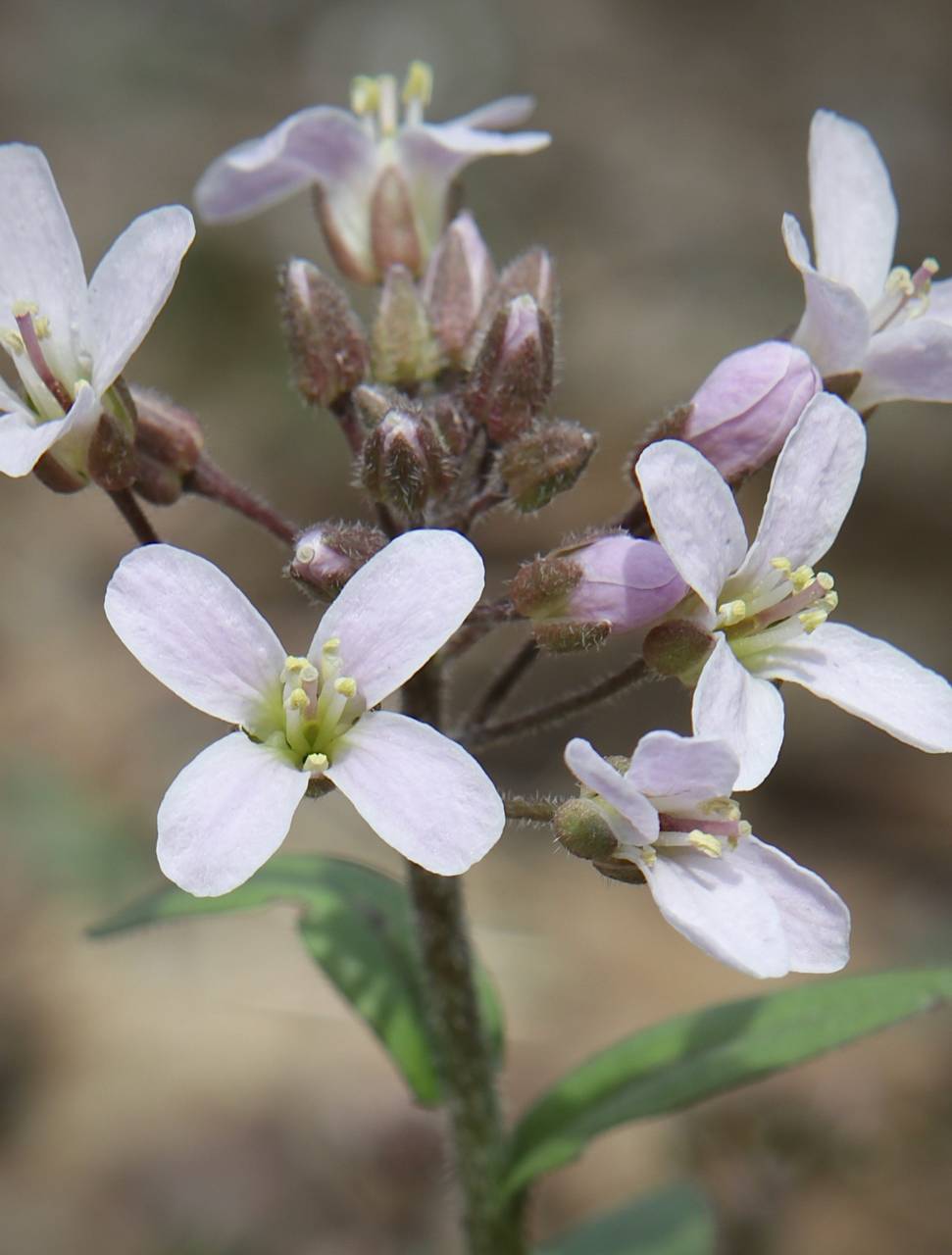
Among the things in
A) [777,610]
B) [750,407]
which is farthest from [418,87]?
[777,610]

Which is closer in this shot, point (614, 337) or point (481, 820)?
point (481, 820)

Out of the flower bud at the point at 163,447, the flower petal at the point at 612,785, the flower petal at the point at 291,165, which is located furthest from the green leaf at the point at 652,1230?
the flower petal at the point at 291,165

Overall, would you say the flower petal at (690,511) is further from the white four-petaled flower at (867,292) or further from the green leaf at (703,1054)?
the green leaf at (703,1054)

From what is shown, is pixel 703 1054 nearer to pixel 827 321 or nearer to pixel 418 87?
pixel 827 321

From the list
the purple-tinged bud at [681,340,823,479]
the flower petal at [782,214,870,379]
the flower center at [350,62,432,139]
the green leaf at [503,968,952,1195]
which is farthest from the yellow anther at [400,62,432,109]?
the green leaf at [503,968,952,1195]

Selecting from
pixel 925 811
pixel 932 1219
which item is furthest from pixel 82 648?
pixel 932 1219

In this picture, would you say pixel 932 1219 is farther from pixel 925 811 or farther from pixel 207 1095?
pixel 207 1095
